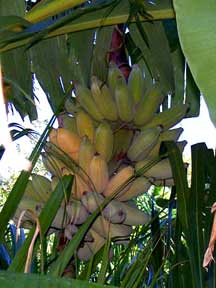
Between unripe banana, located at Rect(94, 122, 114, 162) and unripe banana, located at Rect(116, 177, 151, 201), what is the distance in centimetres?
6

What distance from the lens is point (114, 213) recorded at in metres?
0.77

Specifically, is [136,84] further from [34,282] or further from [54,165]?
[34,282]

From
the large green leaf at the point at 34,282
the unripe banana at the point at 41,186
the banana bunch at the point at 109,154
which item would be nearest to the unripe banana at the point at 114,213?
the banana bunch at the point at 109,154

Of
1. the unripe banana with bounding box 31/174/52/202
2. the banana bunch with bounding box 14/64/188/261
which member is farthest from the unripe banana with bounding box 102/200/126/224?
the unripe banana with bounding box 31/174/52/202

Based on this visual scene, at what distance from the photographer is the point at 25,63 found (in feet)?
2.88

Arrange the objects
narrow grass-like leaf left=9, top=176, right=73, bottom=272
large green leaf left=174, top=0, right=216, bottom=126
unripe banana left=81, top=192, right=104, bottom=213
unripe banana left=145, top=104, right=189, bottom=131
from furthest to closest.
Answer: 1. unripe banana left=145, top=104, right=189, bottom=131
2. unripe banana left=81, top=192, right=104, bottom=213
3. narrow grass-like leaf left=9, top=176, right=73, bottom=272
4. large green leaf left=174, top=0, right=216, bottom=126

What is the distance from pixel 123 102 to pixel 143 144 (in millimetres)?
75

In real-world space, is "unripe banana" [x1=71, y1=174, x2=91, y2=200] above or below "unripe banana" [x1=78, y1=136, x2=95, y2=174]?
below

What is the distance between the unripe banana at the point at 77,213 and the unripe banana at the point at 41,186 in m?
0.06

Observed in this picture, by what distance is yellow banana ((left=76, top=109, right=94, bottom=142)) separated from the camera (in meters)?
0.86

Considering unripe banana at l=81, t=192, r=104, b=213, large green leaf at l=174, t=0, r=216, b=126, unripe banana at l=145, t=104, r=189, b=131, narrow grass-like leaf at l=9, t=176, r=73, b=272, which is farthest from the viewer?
unripe banana at l=145, t=104, r=189, b=131

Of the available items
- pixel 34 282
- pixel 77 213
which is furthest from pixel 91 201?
pixel 34 282

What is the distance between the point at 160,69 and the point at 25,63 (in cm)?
21

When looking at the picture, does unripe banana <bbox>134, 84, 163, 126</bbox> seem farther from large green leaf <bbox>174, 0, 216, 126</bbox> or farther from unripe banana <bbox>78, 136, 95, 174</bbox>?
large green leaf <bbox>174, 0, 216, 126</bbox>
